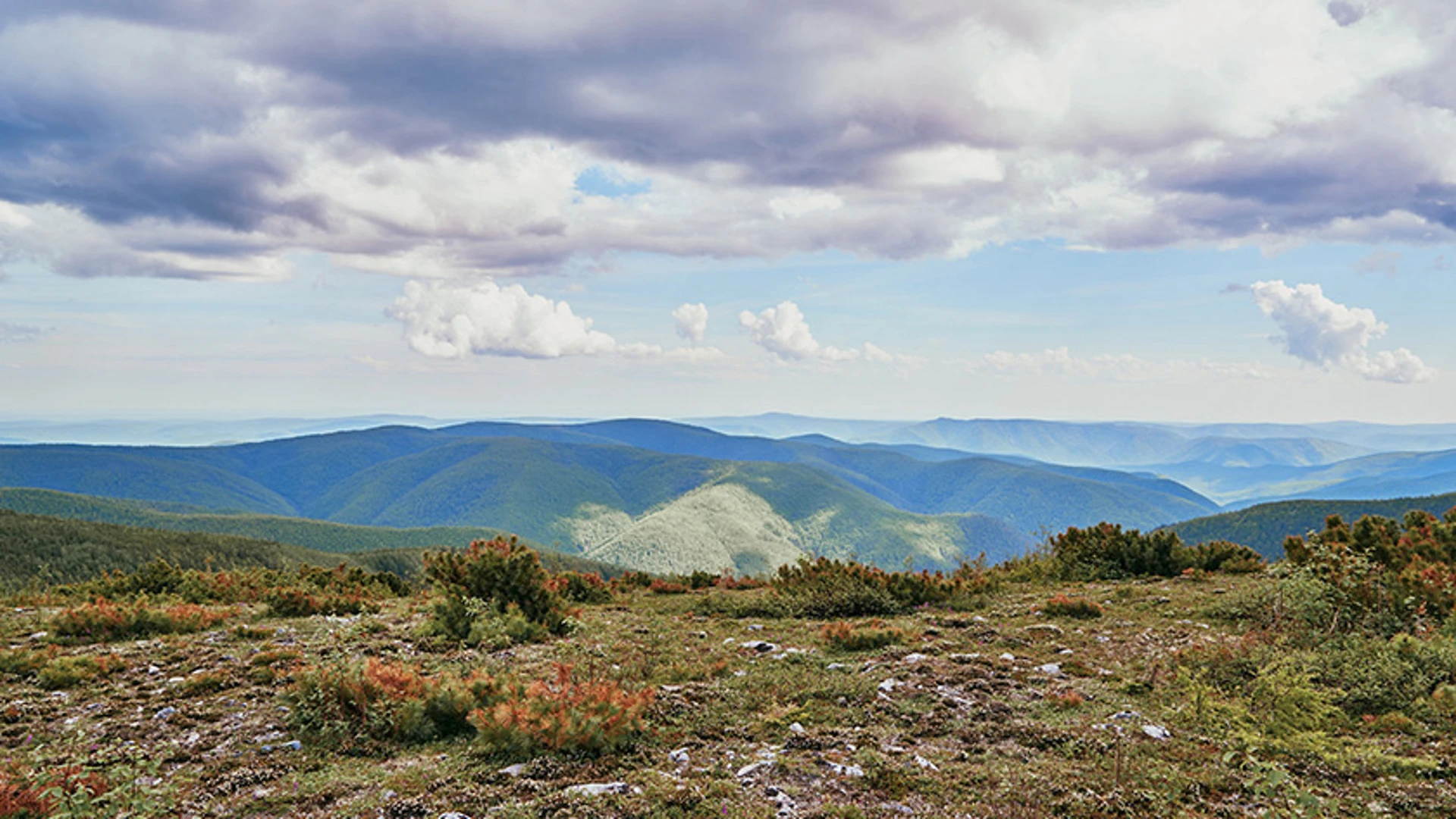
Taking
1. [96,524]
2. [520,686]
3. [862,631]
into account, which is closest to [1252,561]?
[862,631]

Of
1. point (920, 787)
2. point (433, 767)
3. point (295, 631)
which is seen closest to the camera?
point (920, 787)

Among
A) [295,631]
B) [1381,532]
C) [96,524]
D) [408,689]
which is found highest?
[1381,532]

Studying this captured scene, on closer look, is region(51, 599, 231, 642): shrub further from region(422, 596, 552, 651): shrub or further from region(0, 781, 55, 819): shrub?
region(0, 781, 55, 819): shrub

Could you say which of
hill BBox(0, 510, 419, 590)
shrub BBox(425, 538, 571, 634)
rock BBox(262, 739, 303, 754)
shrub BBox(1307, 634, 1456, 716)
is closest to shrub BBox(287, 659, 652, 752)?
rock BBox(262, 739, 303, 754)

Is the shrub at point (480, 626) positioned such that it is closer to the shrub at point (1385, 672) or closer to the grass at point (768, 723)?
the grass at point (768, 723)

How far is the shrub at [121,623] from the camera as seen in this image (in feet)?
43.7

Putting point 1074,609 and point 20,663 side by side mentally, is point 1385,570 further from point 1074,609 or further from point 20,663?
point 20,663

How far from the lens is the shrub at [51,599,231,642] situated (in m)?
13.3

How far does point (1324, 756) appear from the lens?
Answer: 22.4ft

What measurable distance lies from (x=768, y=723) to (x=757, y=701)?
2.96 ft

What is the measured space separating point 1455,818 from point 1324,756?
99cm

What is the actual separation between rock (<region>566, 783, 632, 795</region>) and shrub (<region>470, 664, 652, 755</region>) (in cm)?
93

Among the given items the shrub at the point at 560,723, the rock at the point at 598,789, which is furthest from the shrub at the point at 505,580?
the rock at the point at 598,789

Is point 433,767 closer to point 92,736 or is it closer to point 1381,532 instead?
point 92,736
